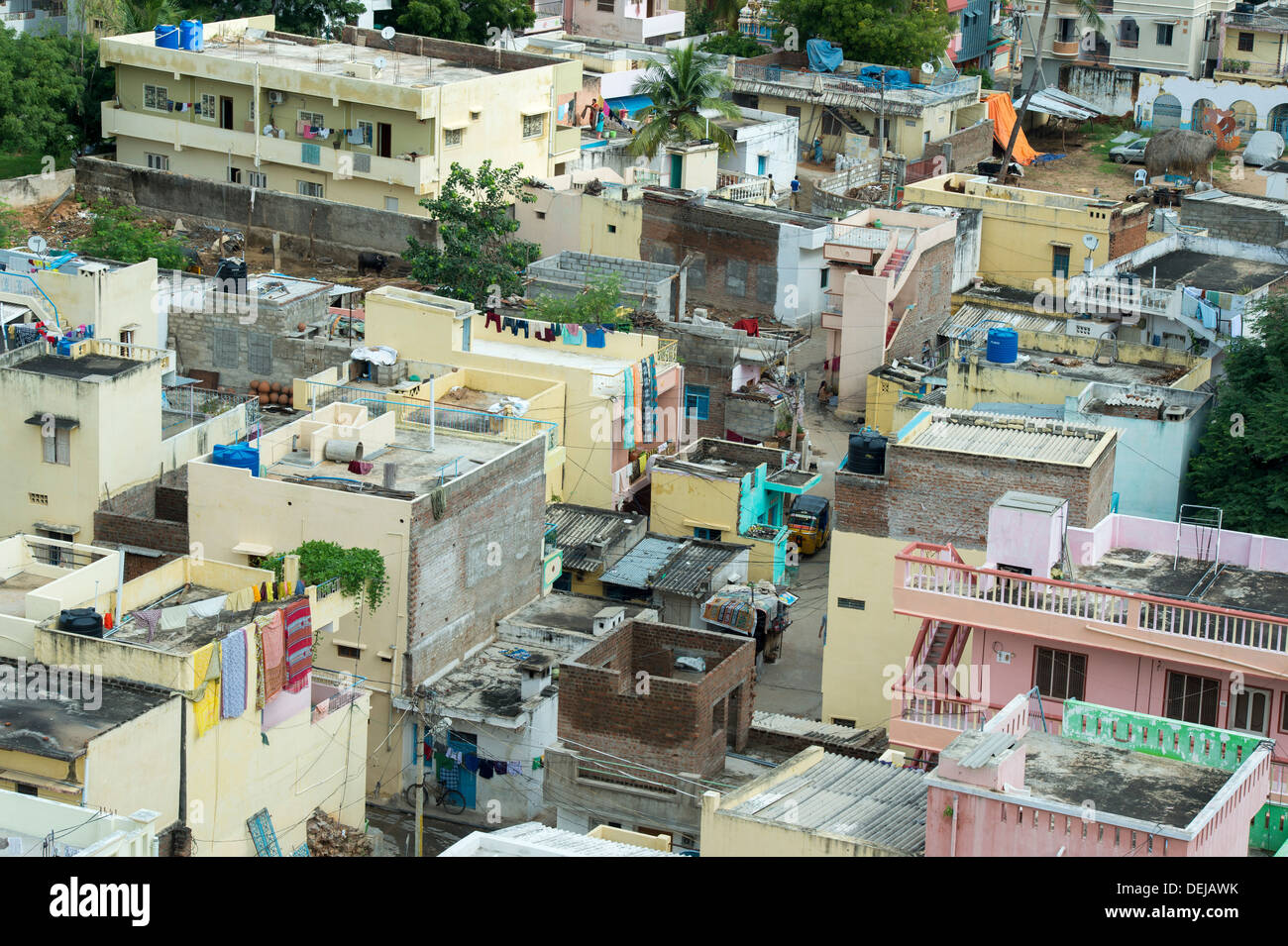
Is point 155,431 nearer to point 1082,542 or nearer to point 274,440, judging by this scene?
point 274,440

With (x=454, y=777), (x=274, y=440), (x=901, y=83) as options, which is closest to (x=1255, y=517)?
(x=454, y=777)

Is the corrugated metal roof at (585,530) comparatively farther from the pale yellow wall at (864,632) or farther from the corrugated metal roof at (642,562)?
the pale yellow wall at (864,632)

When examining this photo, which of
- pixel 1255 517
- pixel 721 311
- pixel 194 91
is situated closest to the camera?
pixel 1255 517

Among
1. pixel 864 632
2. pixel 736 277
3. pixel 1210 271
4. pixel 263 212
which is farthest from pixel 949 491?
pixel 263 212

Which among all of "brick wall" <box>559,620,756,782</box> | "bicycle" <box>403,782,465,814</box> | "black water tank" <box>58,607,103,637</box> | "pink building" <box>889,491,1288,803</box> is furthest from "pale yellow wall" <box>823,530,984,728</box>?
"black water tank" <box>58,607,103,637</box>

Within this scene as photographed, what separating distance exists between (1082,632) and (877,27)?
2357 inches

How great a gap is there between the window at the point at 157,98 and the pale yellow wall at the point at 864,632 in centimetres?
4073

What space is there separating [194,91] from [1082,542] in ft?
150

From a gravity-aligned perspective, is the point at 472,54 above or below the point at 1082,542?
above

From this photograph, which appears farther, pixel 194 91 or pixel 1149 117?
pixel 1149 117

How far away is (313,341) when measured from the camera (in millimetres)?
52188

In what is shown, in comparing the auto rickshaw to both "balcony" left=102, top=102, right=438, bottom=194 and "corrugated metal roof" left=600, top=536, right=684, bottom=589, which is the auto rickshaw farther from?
"balcony" left=102, top=102, right=438, bottom=194

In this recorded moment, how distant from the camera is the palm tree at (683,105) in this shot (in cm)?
7125

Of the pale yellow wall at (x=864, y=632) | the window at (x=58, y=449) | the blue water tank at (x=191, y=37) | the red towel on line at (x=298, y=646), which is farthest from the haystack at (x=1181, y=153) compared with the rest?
the red towel on line at (x=298, y=646)
